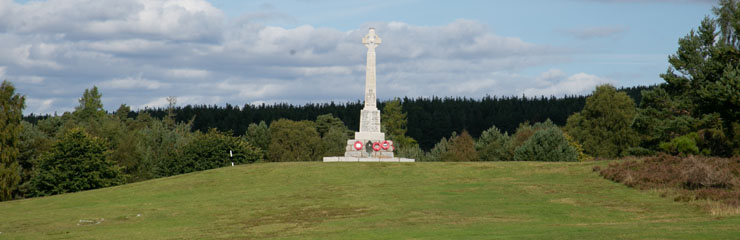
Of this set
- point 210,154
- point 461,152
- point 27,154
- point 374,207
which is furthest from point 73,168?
point 461,152

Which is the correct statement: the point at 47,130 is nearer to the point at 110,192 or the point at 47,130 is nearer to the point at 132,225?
the point at 110,192

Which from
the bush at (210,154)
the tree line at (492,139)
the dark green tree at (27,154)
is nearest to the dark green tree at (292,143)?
the tree line at (492,139)

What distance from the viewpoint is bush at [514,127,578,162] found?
3708 inches

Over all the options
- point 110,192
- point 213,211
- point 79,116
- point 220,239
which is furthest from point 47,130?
point 220,239

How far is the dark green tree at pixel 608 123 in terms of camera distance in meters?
108

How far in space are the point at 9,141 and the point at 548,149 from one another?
203 feet

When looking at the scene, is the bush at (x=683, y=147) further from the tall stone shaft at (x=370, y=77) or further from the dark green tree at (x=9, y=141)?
the dark green tree at (x=9, y=141)

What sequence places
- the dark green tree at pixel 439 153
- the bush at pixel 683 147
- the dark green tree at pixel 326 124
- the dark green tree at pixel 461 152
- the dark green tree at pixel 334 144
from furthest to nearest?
1. the dark green tree at pixel 326 124
2. the dark green tree at pixel 334 144
3. the dark green tree at pixel 439 153
4. the dark green tree at pixel 461 152
5. the bush at pixel 683 147

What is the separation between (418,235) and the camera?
3019cm

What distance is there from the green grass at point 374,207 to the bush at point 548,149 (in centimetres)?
3766

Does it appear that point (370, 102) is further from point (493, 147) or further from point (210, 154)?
point (493, 147)

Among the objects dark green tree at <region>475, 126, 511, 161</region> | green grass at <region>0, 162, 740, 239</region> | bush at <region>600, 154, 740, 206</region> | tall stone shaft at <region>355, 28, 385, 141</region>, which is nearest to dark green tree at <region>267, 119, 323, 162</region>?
dark green tree at <region>475, 126, 511, 161</region>

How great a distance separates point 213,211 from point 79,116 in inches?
4601

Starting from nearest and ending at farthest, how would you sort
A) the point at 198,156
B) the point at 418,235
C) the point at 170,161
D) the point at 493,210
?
the point at 418,235 → the point at 493,210 → the point at 198,156 → the point at 170,161
